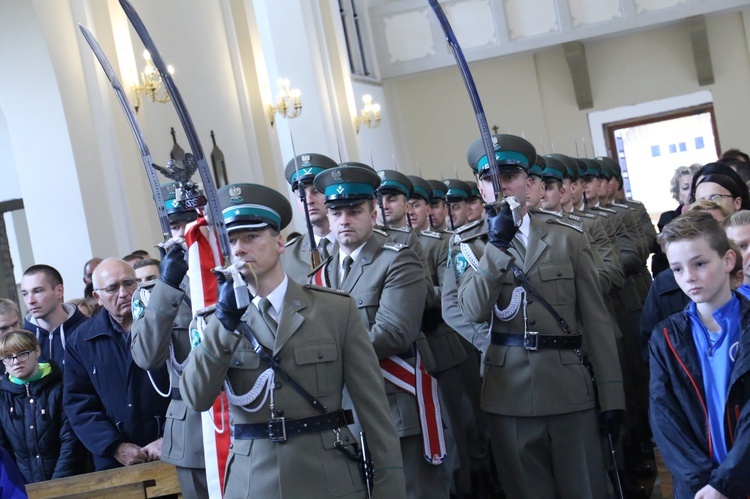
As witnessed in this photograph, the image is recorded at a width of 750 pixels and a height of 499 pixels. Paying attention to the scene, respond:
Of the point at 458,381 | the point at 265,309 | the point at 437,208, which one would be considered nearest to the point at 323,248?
the point at 458,381

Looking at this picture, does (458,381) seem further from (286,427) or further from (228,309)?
(228,309)

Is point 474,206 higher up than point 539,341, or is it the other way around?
point 474,206

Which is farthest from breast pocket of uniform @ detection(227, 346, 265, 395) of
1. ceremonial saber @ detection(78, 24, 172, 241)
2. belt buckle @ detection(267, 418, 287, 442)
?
ceremonial saber @ detection(78, 24, 172, 241)

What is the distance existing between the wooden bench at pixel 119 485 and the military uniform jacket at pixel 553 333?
3.88 feet

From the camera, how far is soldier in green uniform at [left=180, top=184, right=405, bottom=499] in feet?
8.44

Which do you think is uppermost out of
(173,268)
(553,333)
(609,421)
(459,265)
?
(173,268)

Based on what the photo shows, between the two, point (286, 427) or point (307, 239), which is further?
point (307, 239)

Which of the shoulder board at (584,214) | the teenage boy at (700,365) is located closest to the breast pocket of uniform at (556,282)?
the teenage boy at (700,365)

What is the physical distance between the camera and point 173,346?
3.46 meters

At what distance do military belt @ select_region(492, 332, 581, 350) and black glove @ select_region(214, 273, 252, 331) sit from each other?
1.55m

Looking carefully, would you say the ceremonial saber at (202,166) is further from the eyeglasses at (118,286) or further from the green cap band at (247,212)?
the eyeglasses at (118,286)

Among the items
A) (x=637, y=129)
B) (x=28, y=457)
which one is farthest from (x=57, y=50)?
(x=637, y=129)

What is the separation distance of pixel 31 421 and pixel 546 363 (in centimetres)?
215

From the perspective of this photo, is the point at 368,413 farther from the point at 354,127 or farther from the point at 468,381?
the point at 354,127
